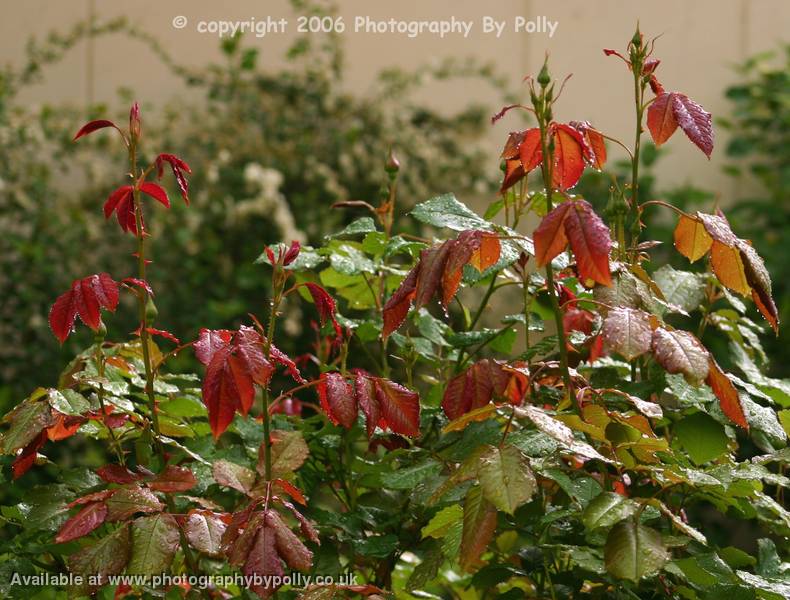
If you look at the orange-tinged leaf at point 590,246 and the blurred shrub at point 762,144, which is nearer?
the orange-tinged leaf at point 590,246

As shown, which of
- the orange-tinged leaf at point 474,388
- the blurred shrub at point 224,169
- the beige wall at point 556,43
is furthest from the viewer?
the beige wall at point 556,43

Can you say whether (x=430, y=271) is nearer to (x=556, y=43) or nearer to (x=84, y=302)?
(x=84, y=302)

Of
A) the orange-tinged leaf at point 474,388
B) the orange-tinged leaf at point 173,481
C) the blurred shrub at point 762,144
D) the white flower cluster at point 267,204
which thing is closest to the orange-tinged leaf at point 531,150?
the orange-tinged leaf at point 474,388

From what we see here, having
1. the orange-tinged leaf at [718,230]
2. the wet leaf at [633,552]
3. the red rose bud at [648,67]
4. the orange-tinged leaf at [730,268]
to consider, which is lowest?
the wet leaf at [633,552]

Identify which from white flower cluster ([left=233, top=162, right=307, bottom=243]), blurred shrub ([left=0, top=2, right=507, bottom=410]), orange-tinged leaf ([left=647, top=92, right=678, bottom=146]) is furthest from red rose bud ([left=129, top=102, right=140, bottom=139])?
white flower cluster ([left=233, top=162, right=307, bottom=243])

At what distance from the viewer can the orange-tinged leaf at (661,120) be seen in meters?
1.12

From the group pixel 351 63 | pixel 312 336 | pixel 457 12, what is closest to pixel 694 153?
pixel 457 12

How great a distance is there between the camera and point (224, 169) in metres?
4.26

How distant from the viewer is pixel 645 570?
2.87 ft

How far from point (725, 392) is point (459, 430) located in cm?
30

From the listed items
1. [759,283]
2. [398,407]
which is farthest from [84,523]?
[759,283]

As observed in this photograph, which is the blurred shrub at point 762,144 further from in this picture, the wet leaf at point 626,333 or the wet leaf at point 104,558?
the wet leaf at point 104,558

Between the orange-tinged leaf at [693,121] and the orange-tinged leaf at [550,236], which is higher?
the orange-tinged leaf at [693,121]

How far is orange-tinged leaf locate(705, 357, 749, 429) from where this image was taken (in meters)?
0.97
